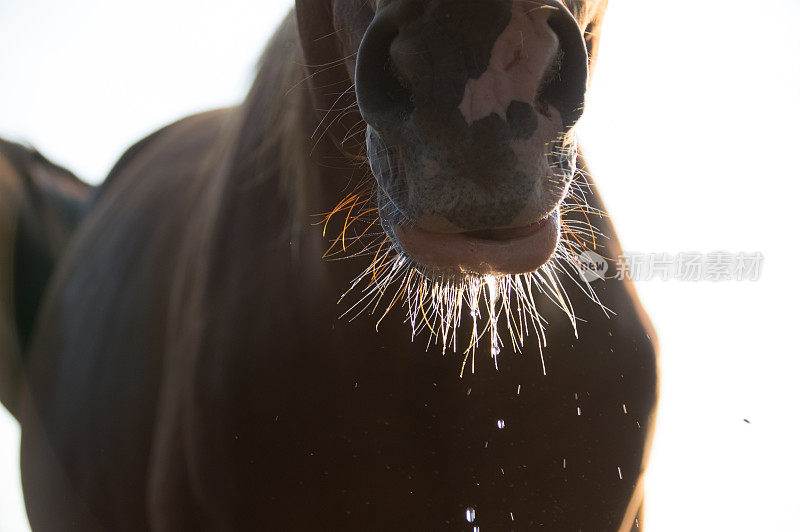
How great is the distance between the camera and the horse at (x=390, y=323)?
2.21 ft

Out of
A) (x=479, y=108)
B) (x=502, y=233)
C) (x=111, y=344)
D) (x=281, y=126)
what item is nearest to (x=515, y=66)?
(x=479, y=108)

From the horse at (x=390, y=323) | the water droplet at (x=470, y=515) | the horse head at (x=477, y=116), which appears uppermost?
the horse head at (x=477, y=116)

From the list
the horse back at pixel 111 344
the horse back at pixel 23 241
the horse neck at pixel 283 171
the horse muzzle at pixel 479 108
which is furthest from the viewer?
the horse back at pixel 23 241

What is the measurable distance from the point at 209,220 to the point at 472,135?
750 millimetres

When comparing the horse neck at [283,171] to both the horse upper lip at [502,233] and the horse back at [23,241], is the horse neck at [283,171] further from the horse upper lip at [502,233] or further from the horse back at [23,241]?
the horse back at [23,241]

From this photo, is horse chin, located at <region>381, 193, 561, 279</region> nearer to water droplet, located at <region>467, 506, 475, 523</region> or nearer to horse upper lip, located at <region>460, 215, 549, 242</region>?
horse upper lip, located at <region>460, 215, 549, 242</region>

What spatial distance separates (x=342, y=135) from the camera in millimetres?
965

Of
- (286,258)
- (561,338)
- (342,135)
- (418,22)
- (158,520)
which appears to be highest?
(418,22)

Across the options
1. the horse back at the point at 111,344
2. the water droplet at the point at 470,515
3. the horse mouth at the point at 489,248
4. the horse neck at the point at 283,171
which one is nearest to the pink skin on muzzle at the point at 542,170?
the horse mouth at the point at 489,248

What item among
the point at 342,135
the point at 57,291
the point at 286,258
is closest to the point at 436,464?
the point at 286,258

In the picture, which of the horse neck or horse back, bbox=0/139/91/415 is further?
horse back, bbox=0/139/91/415

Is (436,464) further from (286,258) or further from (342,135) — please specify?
(342,135)

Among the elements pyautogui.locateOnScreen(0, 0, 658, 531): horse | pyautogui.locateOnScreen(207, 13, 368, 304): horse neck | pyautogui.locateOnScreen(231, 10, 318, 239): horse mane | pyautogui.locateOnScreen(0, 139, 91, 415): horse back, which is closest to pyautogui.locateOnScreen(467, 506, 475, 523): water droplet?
pyautogui.locateOnScreen(0, 0, 658, 531): horse

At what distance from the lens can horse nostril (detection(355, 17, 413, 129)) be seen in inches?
26.2
